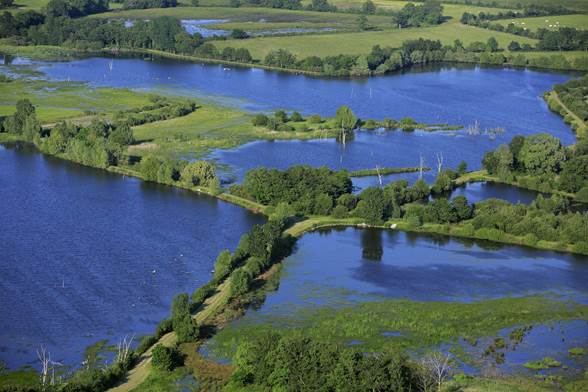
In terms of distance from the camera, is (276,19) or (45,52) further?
(276,19)

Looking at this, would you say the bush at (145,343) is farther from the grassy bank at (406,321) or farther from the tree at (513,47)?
the tree at (513,47)

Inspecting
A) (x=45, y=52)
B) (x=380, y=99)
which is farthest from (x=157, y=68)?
(x=380, y=99)

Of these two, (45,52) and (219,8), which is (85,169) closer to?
(45,52)

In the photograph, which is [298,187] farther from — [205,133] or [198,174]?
[205,133]

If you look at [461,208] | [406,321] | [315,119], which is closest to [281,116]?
[315,119]

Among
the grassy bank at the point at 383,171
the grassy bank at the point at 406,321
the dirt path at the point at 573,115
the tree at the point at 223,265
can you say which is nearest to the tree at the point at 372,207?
the grassy bank at the point at 383,171

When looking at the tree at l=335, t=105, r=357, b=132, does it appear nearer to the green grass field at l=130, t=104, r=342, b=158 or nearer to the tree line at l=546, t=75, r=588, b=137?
the green grass field at l=130, t=104, r=342, b=158

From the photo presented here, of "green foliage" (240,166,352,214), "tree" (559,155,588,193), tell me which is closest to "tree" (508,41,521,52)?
Answer: "tree" (559,155,588,193)
